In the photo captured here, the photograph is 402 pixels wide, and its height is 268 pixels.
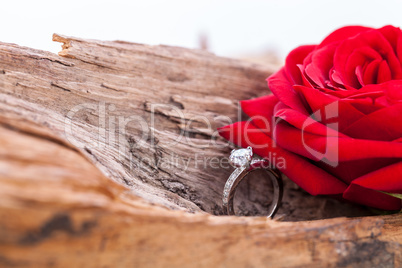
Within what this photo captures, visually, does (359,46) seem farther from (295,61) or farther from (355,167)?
(355,167)

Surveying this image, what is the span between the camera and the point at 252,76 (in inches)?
33.8

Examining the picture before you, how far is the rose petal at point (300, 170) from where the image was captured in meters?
0.55

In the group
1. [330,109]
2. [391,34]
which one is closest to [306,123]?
[330,109]

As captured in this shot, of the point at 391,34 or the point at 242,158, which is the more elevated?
the point at 391,34

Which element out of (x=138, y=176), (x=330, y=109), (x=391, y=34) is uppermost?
(x=391, y=34)

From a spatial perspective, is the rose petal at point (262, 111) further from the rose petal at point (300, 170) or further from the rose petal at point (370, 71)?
the rose petal at point (370, 71)

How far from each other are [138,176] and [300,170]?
0.82 ft

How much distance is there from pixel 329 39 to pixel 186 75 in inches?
11.7

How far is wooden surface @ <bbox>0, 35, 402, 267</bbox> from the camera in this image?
0.35 metres

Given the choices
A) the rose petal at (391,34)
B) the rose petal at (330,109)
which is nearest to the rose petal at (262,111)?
the rose petal at (330,109)

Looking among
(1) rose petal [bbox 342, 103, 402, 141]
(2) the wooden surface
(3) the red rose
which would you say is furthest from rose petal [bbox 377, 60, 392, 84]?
(2) the wooden surface

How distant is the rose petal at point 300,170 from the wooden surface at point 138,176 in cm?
8

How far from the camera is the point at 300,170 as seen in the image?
563 mm

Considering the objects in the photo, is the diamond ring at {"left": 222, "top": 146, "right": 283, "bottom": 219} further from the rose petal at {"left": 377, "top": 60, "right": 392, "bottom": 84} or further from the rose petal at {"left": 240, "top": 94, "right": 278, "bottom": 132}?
the rose petal at {"left": 377, "top": 60, "right": 392, "bottom": 84}
